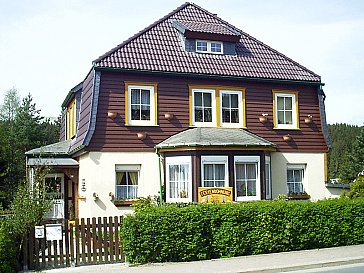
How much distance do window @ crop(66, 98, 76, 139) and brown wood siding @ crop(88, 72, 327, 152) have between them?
5689mm

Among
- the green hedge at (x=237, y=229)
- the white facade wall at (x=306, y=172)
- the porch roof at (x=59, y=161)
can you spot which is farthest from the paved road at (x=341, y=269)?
the porch roof at (x=59, y=161)

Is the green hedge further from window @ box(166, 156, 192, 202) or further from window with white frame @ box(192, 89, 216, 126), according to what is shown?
window with white frame @ box(192, 89, 216, 126)

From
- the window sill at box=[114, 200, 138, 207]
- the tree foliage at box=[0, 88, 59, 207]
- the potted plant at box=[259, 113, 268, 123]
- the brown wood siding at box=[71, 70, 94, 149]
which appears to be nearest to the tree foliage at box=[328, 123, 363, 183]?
the tree foliage at box=[0, 88, 59, 207]

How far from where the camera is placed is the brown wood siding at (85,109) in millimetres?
21172

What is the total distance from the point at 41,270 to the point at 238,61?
45.7ft

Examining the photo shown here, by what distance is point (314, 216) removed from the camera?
49.9 feet

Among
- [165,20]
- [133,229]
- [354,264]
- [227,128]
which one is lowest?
[354,264]

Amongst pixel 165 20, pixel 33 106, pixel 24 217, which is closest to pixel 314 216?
pixel 24 217

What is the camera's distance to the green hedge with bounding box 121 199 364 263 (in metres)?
13.4

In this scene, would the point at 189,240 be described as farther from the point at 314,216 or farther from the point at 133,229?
the point at 314,216

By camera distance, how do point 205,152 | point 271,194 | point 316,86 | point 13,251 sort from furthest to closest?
point 316,86 < point 271,194 < point 205,152 < point 13,251

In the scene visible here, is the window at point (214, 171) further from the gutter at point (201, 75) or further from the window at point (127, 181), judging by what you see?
the gutter at point (201, 75)

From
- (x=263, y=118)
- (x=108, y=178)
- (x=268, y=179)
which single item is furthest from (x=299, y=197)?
(x=108, y=178)

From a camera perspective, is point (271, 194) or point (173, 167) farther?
point (271, 194)
